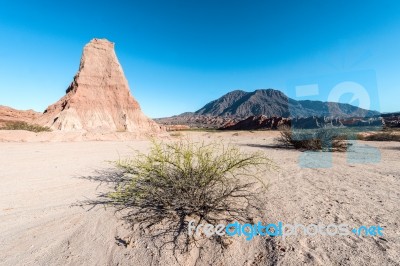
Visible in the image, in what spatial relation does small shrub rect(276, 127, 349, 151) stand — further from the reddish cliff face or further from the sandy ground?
the reddish cliff face

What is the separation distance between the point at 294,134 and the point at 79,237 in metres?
9.53

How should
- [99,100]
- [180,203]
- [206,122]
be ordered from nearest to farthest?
[180,203] → [99,100] → [206,122]

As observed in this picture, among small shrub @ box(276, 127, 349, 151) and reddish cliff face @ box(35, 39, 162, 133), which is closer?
small shrub @ box(276, 127, 349, 151)

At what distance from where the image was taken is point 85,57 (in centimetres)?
3650

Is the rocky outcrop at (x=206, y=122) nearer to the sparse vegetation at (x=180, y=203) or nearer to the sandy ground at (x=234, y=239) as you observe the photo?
the sandy ground at (x=234, y=239)

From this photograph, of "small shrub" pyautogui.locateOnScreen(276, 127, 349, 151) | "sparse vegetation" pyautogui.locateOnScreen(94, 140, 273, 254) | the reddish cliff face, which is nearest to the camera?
"sparse vegetation" pyautogui.locateOnScreen(94, 140, 273, 254)

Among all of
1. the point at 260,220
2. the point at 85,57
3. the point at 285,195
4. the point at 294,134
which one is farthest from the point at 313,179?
the point at 85,57

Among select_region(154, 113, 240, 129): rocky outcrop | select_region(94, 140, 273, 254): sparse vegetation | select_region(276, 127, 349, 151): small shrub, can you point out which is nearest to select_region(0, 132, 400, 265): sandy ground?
select_region(94, 140, 273, 254): sparse vegetation

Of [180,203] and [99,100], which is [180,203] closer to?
[180,203]

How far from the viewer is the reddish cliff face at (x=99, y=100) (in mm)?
31578

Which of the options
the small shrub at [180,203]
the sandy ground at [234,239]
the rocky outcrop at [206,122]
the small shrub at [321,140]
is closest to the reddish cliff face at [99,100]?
the small shrub at [321,140]

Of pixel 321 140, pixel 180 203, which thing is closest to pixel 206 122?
pixel 321 140

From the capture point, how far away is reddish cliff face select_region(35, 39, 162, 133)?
104 feet

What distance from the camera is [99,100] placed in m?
34.7
